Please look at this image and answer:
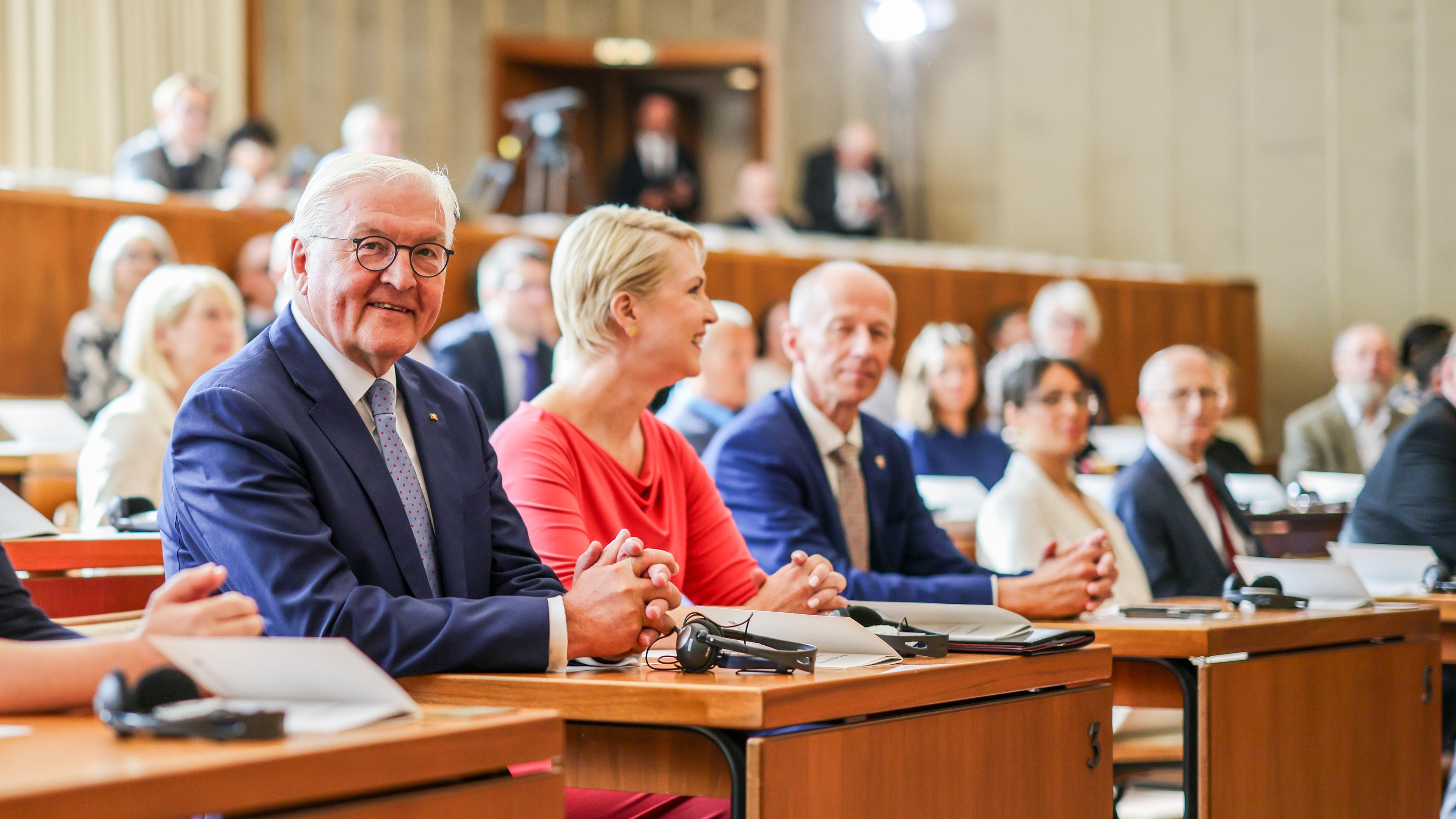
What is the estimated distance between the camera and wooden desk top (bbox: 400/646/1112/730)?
1.34 meters

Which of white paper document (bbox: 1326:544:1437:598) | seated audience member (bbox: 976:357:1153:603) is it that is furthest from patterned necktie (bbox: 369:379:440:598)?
white paper document (bbox: 1326:544:1437:598)

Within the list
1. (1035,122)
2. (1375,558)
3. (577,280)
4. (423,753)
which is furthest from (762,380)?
(423,753)

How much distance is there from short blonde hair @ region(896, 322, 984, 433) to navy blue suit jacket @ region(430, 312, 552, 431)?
4.45ft

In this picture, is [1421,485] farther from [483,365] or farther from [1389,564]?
[483,365]

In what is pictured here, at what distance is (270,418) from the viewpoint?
5.01 ft

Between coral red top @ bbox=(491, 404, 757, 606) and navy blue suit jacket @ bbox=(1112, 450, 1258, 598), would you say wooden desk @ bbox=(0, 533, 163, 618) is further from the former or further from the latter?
navy blue suit jacket @ bbox=(1112, 450, 1258, 598)

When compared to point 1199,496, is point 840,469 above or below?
above

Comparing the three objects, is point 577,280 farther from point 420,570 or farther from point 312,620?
point 312,620

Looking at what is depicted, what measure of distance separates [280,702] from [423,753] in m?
0.16

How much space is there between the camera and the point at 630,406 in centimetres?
226

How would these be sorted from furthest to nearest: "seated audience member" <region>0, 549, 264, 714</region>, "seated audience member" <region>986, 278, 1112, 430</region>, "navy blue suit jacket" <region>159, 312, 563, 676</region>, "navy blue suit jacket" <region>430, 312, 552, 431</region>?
"seated audience member" <region>986, 278, 1112, 430</region>, "navy blue suit jacket" <region>430, 312, 552, 431</region>, "navy blue suit jacket" <region>159, 312, 563, 676</region>, "seated audience member" <region>0, 549, 264, 714</region>

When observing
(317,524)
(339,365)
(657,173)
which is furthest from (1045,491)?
(657,173)

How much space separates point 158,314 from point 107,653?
245 cm

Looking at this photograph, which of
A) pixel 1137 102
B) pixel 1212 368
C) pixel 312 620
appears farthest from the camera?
pixel 1137 102
